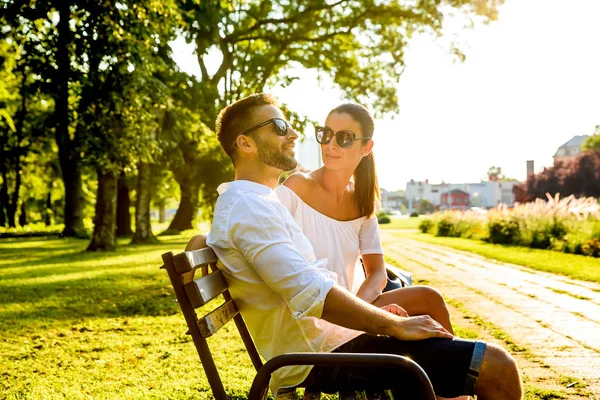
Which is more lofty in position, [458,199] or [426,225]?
[458,199]

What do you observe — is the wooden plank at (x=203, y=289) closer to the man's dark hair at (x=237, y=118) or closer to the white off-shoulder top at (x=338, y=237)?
the man's dark hair at (x=237, y=118)

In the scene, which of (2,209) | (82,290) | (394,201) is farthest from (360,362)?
(394,201)

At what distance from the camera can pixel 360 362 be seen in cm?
183

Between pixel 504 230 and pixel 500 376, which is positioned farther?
pixel 504 230

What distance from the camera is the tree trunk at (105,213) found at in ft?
61.2

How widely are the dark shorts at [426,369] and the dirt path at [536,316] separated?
2.35m

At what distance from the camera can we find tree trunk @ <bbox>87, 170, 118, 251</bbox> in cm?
1864

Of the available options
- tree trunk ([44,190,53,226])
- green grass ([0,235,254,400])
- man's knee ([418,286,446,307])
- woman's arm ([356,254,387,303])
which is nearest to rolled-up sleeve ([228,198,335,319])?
man's knee ([418,286,446,307])

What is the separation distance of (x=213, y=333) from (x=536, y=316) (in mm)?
5859

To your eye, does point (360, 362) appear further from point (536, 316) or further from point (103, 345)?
point (536, 316)

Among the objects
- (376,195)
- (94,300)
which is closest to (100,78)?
(94,300)

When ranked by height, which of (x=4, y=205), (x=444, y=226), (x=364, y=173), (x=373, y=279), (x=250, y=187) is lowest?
(x=444, y=226)

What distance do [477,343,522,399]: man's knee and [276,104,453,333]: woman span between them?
Answer: 0.90 meters

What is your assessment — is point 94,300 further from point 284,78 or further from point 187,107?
point 284,78
